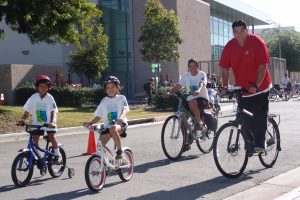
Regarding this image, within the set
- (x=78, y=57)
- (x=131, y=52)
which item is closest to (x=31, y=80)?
(x=78, y=57)

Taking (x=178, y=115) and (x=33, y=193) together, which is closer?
(x=33, y=193)

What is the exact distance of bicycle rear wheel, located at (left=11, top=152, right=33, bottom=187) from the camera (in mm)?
7527

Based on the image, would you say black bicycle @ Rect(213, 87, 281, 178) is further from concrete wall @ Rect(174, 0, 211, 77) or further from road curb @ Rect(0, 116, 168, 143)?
concrete wall @ Rect(174, 0, 211, 77)

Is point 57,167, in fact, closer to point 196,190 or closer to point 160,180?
point 160,180

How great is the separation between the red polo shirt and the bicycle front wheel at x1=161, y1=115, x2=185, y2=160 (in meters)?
1.96

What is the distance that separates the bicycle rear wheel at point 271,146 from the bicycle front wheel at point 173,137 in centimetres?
172

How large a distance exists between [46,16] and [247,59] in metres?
11.4

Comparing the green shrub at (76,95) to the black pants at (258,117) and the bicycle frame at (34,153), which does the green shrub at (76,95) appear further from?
the black pants at (258,117)

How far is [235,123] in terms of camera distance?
7602 mm

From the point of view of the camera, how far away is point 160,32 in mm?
30906

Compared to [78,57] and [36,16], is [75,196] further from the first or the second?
[78,57]

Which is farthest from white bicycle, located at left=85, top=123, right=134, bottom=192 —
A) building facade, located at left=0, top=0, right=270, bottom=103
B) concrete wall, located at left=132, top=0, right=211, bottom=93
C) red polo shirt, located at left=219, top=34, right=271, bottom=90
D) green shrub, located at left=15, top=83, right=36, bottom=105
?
concrete wall, located at left=132, top=0, right=211, bottom=93

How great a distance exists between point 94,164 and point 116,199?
61cm

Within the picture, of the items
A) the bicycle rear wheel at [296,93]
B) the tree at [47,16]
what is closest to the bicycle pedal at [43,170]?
the tree at [47,16]
